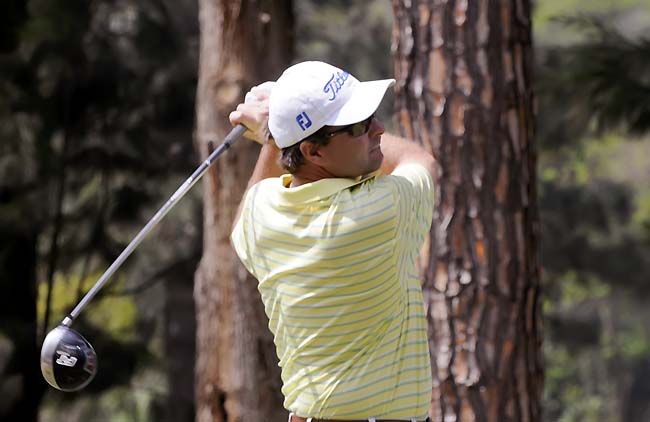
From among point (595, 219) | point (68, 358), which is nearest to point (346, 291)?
point (68, 358)

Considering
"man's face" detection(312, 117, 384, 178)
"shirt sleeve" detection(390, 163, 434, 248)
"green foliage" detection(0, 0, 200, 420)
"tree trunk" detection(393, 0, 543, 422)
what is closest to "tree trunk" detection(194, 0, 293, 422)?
"tree trunk" detection(393, 0, 543, 422)

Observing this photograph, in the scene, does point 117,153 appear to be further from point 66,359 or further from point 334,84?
point 334,84

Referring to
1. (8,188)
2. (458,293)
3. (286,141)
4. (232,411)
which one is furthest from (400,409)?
(8,188)

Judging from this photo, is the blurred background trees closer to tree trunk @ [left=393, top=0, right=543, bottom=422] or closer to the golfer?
tree trunk @ [left=393, top=0, right=543, bottom=422]

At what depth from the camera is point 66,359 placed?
10.1 feet

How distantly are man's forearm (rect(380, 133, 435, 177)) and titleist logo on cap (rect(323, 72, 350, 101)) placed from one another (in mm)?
349

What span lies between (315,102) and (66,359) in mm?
1000

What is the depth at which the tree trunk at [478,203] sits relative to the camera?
447 cm

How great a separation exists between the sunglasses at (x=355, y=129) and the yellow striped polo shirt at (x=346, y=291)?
0.36 feet

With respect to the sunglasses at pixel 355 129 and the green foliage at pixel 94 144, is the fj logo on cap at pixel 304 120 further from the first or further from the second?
the green foliage at pixel 94 144

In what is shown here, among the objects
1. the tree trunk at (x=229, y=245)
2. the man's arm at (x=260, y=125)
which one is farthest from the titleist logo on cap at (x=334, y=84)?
the tree trunk at (x=229, y=245)

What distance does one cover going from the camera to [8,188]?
918 cm

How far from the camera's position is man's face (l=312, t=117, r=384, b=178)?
8.99ft

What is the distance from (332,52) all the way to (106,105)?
3291 millimetres
